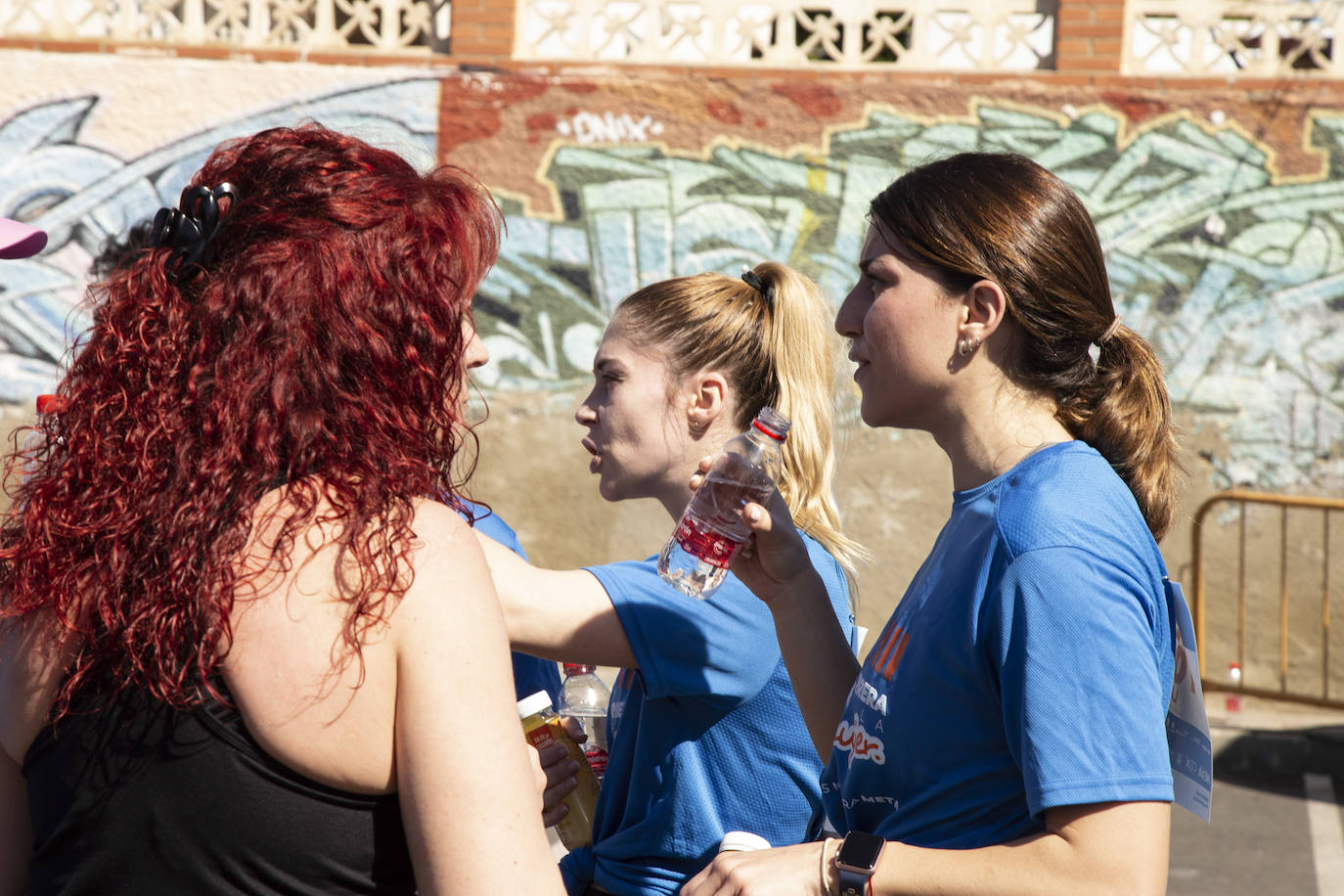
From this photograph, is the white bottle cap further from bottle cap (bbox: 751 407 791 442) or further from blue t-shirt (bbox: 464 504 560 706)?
blue t-shirt (bbox: 464 504 560 706)

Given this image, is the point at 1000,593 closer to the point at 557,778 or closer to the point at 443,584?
the point at 443,584

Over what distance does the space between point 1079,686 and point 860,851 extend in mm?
382

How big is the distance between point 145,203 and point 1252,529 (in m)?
7.78

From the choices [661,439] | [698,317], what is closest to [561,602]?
[661,439]

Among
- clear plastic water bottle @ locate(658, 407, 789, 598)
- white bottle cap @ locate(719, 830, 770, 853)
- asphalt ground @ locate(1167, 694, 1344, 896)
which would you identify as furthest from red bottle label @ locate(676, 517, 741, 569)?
asphalt ground @ locate(1167, 694, 1344, 896)

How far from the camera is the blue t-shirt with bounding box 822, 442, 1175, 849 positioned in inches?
60.6

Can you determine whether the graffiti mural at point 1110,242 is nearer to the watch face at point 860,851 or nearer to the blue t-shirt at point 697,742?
the blue t-shirt at point 697,742

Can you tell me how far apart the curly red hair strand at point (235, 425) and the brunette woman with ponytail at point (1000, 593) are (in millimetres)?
773

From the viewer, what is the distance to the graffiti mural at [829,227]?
7715mm

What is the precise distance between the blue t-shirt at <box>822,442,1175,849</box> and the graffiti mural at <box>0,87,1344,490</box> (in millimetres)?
6368

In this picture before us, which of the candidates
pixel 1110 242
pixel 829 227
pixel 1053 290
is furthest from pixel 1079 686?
pixel 1110 242

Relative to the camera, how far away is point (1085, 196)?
25.9ft

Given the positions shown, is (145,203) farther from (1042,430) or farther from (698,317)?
(1042,430)

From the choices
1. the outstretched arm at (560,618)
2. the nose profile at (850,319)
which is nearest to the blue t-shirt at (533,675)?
the outstretched arm at (560,618)
